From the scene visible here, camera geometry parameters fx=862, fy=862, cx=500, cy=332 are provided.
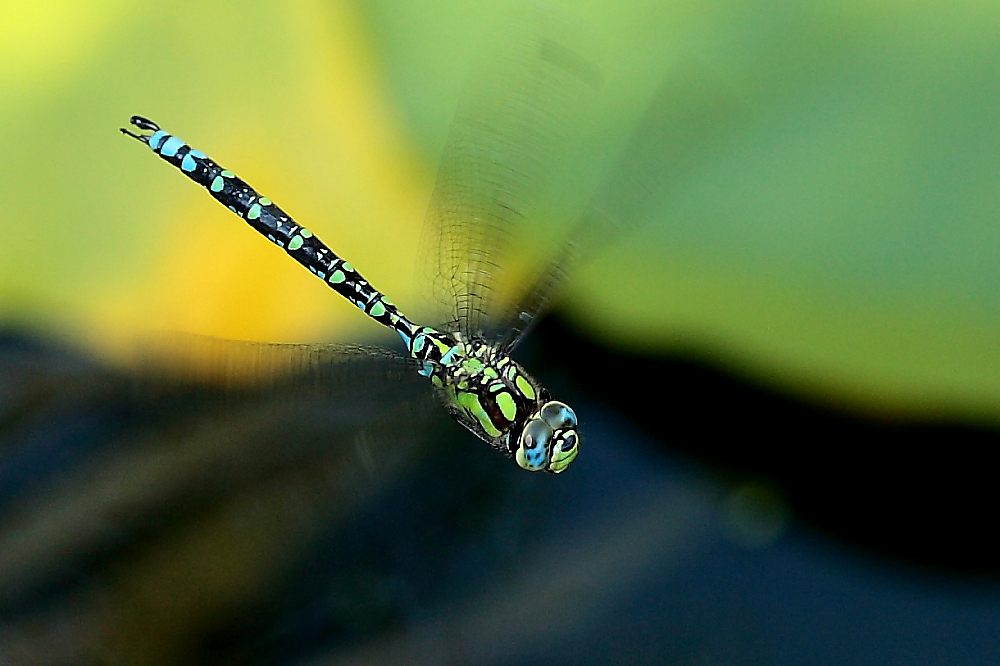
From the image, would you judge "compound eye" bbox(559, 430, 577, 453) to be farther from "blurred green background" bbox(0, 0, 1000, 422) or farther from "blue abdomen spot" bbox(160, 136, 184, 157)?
"blue abdomen spot" bbox(160, 136, 184, 157)

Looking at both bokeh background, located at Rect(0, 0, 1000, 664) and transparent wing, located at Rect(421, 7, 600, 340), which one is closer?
bokeh background, located at Rect(0, 0, 1000, 664)

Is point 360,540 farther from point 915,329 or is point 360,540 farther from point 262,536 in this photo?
point 915,329

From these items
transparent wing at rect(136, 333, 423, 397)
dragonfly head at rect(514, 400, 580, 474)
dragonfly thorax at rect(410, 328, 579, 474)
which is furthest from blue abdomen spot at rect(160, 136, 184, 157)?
dragonfly head at rect(514, 400, 580, 474)

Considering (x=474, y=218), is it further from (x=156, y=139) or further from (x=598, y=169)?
(x=156, y=139)

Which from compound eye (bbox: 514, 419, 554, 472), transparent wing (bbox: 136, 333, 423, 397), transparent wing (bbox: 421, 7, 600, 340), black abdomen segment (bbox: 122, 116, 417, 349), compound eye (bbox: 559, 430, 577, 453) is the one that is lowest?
transparent wing (bbox: 136, 333, 423, 397)

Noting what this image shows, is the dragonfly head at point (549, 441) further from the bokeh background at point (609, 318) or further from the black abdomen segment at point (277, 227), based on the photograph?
the black abdomen segment at point (277, 227)

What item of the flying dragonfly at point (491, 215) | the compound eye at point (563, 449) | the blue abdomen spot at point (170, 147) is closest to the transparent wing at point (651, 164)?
the flying dragonfly at point (491, 215)

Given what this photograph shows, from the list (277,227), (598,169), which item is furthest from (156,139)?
(598,169)
